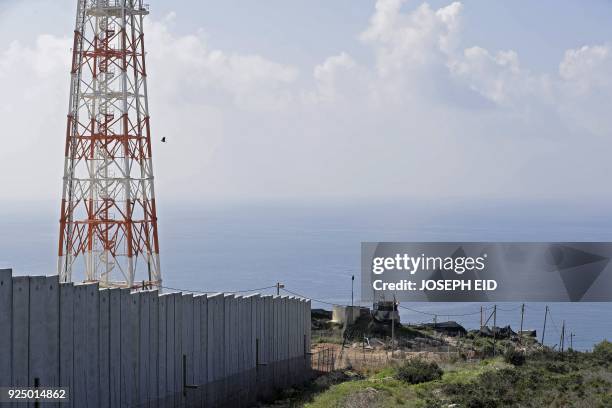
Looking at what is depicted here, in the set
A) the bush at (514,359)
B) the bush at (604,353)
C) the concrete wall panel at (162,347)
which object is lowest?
the bush at (604,353)

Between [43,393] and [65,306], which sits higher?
[65,306]

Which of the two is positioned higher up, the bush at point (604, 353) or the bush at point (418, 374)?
the bush at point (418, 374)

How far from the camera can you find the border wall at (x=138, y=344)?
51.4 ft

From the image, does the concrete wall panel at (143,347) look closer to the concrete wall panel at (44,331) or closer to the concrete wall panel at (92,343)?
the concrete wall panel at (92,343)

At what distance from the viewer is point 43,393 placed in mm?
15922

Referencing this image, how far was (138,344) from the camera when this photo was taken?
1920cm

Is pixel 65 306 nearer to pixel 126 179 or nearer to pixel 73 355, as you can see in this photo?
pixel 73 355

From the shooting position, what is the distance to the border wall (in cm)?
1567

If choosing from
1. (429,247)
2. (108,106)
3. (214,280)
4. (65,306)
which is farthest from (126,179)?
(214,280)

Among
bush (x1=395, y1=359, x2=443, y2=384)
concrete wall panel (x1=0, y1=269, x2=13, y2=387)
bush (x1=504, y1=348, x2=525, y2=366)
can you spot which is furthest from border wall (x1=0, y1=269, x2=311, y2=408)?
bush (x1=504, y1=348, x2=525, y2=366)

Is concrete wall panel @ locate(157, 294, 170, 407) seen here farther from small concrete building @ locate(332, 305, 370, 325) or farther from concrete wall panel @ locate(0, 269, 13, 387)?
small concrete building @ locate(332, 305, 370, 325)

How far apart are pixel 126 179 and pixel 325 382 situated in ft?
37.3

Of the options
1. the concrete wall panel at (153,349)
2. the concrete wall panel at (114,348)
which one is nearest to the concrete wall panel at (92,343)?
the concrete wall panel at (114,348)

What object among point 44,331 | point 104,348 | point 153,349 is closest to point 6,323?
point 44,331
